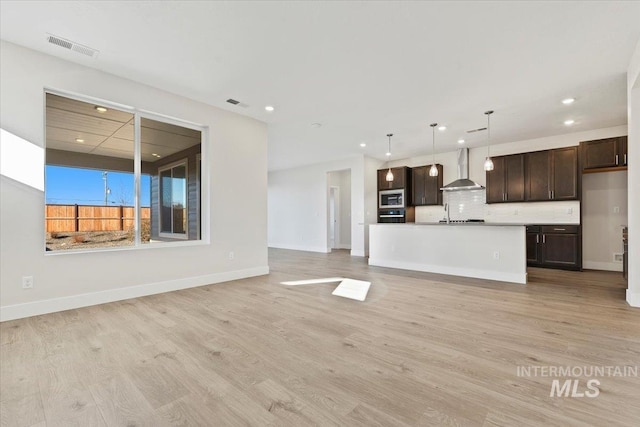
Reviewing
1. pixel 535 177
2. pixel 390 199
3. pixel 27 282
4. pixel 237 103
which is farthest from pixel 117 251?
pixel 535 177

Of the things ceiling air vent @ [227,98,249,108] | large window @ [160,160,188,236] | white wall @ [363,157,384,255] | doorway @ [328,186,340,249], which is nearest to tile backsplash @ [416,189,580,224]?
white wall @ [363,157,384,255]

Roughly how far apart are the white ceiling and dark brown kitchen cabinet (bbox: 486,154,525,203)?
152 centimetres

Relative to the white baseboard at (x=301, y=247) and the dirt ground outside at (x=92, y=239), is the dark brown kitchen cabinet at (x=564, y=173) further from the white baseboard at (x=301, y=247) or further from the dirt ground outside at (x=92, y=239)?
the dirt ground outside at (x=92, y=239)

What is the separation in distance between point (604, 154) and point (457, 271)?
3562 mm

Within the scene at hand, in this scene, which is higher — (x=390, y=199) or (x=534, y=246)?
(x=390, y=199)

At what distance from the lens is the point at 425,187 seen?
768 centimetres

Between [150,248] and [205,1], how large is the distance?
119 inches

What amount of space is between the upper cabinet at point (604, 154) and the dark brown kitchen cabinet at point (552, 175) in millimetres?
173

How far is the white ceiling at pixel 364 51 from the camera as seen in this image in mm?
2449

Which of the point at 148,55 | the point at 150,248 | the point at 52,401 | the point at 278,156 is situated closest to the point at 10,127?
the point at 148,55

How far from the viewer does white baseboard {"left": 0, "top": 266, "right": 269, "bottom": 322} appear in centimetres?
293

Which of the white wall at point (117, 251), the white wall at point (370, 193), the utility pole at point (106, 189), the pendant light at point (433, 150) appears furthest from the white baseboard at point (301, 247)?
the utility pole at point (106, 189)

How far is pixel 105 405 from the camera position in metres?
1.57

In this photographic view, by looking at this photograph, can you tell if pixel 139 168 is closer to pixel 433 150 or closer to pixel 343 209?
pixel 433 150
